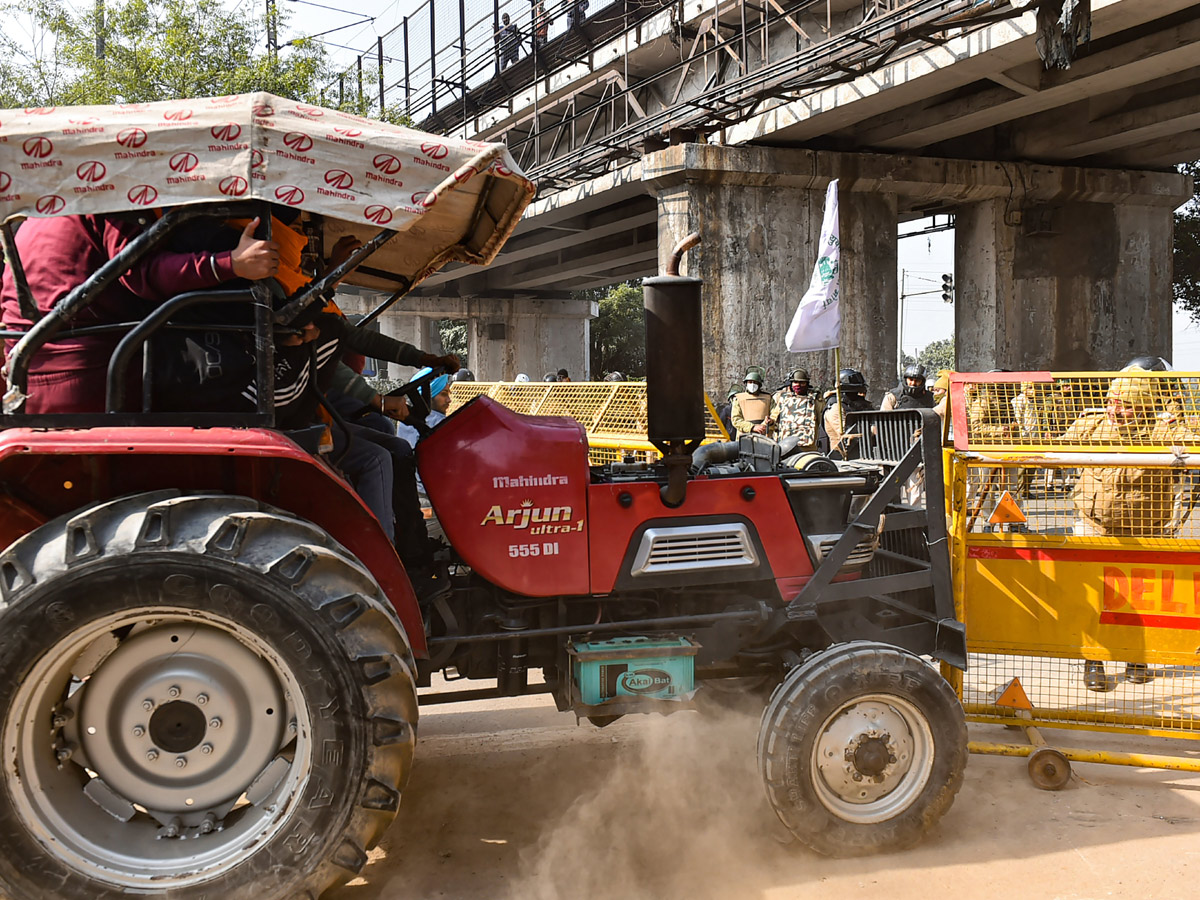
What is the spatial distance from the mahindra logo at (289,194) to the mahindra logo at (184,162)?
0.26m

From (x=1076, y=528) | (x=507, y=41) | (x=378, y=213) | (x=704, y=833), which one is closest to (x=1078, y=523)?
(x=1076, y=528)

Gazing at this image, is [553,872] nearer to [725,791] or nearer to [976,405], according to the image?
[725,791]

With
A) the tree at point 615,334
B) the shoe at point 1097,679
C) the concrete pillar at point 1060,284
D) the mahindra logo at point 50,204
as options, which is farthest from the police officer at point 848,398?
the tree at point 615,334

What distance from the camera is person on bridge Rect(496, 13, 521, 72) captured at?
68.2ft

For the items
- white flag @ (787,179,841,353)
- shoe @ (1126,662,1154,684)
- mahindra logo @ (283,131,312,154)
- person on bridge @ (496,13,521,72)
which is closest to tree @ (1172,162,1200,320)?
person on bridge @ (496,13,521,72)

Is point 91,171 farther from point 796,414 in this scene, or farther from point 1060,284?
point 1060,284

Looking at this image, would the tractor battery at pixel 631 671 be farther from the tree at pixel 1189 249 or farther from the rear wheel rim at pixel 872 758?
the tree at pixel 1189 249

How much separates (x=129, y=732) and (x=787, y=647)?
8.43 ft

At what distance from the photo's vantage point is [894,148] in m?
15.5

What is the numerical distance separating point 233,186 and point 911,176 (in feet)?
48.0

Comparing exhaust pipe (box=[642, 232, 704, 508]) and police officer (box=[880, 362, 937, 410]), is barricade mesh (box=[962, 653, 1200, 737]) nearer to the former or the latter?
exhaust pipe (box=[642, 232, 704, 508])

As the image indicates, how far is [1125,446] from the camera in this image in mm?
4391

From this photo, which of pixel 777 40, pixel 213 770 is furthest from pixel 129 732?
pixel 777 40

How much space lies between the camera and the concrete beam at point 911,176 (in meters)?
14.1
